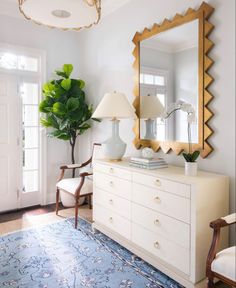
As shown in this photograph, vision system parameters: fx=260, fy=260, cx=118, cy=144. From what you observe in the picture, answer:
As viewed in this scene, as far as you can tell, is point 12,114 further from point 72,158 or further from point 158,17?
point 158,17

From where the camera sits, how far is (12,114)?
3.83 m

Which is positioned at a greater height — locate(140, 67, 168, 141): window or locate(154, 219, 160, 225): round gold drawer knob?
locate(140, 67, 168, 141): window

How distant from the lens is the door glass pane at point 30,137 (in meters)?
4.00

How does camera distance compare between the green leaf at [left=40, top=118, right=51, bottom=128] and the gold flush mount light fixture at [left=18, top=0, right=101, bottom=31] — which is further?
the green leaf at [left=40, top=118, right=51, bottom=128]

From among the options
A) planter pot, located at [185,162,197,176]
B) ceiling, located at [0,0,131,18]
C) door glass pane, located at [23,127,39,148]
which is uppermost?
ceiling, located at [0,0,131,18]

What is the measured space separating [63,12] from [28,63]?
2190 millimetres

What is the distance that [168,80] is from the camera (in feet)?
8.98

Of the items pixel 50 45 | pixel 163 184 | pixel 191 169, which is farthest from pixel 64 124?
pixel 191 169

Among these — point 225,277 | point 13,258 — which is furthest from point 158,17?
point 13,258

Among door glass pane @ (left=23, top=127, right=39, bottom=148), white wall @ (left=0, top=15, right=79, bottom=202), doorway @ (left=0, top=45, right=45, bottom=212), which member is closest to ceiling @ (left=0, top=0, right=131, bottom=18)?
white wall @ (left=0, top=15, right=79, bottom=202)

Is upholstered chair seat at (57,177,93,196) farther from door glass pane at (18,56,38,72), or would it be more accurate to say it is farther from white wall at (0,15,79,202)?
door glass pane at (18,56,38,72)

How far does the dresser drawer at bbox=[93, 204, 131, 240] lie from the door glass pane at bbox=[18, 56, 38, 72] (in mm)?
2355

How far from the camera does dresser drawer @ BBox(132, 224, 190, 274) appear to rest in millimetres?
2023

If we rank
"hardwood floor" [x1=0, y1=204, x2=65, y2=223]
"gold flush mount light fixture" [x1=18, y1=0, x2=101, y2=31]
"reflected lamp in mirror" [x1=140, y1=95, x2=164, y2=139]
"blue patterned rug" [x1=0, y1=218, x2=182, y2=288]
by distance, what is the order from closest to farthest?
"gold flush mount light fixture" [x1=18, y1=0, x2=101, y2=31] → "blue patterned rug" [x1=0, y1=218, x2=182, y2=288] → "reflected lamp in mirror" [x1=140, y1=95, x2=164, y2=139] → "hardwood floor" [x1=0, y1=204, x2=65, y2=223]
